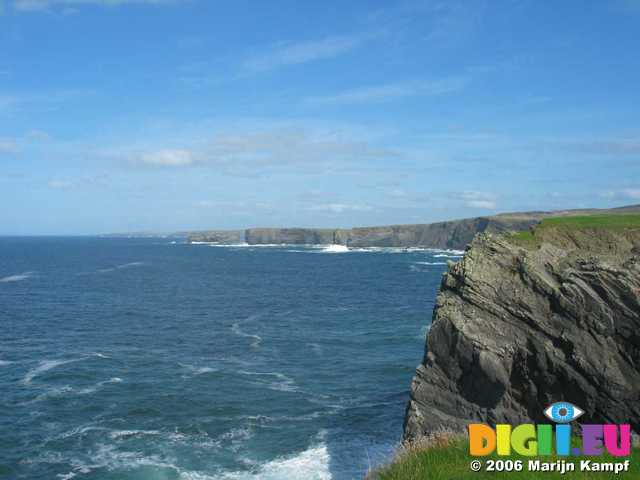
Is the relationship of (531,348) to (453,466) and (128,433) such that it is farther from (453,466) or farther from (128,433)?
(128,433)

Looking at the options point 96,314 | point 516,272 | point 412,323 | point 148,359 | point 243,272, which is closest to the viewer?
point 516,272

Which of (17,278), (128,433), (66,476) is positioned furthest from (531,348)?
(17,278)

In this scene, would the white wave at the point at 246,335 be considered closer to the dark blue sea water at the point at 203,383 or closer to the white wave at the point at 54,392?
the dark blue sea water at the point at 203,383

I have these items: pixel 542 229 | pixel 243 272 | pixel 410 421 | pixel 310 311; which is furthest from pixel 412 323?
pixel 243 272

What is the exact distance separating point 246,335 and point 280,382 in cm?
1726

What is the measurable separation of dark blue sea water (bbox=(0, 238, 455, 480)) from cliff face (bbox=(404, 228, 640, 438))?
5849mm

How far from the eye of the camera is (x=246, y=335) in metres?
59.2

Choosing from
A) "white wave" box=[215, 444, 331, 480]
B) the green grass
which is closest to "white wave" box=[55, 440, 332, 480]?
"white wave" box=[215, 444, 331, 480]

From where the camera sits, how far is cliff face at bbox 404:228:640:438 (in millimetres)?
27312

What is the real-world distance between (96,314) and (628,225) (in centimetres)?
6085

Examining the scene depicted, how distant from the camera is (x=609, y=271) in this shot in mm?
28438

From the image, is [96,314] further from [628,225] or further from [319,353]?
[628,225]

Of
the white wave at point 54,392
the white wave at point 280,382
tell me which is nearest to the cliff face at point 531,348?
the white wave at point 280,382

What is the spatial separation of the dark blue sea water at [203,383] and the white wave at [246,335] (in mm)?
204
